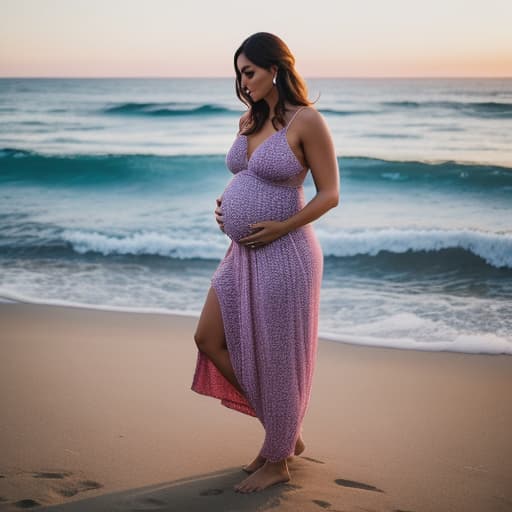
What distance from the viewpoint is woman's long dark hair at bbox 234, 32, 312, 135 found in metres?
2.75

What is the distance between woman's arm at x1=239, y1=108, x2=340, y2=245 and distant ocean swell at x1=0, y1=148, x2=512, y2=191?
11.0m

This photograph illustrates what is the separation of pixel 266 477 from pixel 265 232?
1072 mm

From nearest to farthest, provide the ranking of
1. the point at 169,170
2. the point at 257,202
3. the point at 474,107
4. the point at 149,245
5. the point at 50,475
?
the point at 257,202
the point at 50,475
the point at 149,245
the point at 169,170
the point at 474,107

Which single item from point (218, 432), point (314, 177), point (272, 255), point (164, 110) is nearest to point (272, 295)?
point (272, 255)

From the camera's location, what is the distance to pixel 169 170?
1555 cm

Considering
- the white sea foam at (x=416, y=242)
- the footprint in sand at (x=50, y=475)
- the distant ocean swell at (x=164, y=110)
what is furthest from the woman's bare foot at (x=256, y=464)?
the distant ocean swell at (x=164, y=110)

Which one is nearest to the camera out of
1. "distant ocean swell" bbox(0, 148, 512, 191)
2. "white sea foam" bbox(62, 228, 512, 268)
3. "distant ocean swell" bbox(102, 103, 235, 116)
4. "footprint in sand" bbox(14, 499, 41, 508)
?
"footprint in sand" bbox(14, 499, 41, 508)

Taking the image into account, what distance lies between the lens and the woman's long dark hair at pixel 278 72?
108 inches

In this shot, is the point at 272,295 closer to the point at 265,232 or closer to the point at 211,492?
the point at 265,232

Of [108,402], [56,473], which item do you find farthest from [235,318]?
[108,402]

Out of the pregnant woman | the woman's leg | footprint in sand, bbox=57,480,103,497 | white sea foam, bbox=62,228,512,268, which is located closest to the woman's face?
the pregnant woman

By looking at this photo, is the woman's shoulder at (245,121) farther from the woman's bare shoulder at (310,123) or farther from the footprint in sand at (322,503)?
the footprint in sand at (322,503)

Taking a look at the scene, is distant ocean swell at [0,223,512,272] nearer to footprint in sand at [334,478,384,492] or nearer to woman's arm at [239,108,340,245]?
footprint in sand at [334,478,384,492]

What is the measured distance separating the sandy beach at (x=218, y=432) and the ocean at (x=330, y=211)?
746mm
